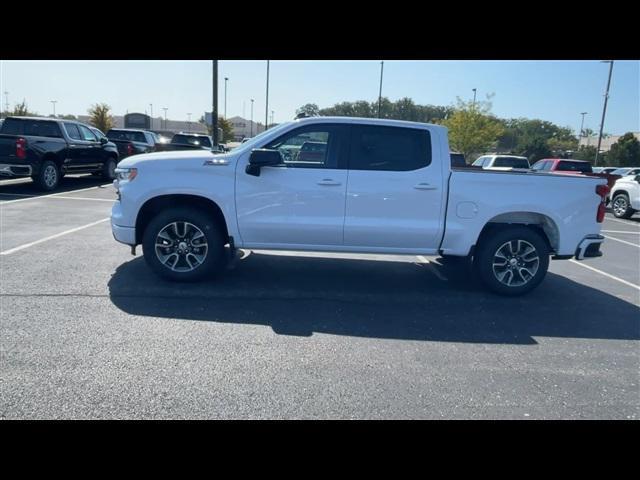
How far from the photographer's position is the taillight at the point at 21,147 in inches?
445

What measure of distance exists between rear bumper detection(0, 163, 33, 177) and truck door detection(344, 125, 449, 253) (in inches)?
410

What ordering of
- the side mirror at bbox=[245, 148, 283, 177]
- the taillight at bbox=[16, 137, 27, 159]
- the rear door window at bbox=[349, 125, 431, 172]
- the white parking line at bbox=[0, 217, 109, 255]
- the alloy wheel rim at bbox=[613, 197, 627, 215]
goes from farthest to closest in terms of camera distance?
the alloy wheel rim at bbox=[613, 197, 627, 215] < the taillight at bbox=[16, 137, 27, 159] < the white parking line at bbox=[0, 217, 109, 255] < the rear door window at bbox=[349, 125, 431, 172] < the side mirror at bbox=[245, 148, 283, 177]

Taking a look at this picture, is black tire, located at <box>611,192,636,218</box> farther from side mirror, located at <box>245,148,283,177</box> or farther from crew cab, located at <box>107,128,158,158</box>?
crew cab, located at <box>107,128,158,158</box>

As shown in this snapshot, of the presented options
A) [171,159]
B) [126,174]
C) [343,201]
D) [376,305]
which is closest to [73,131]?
[126,174]

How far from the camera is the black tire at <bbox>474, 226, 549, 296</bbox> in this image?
540cm

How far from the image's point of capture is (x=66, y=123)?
13.3 meters

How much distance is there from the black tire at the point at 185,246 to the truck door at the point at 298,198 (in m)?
0.39

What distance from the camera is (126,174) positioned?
17.2 ft

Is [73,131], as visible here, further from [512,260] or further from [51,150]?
[512,260]

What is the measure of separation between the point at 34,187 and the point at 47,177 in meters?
1.07

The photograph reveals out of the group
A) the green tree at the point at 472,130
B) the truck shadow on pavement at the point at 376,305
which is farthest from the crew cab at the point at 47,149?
the green tree at the point at 472,130

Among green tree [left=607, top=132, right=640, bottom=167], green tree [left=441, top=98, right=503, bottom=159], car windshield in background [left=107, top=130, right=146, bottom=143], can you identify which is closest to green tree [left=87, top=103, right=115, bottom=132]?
car windshield in background [left=107, top=130, right=146, bottom=143]
